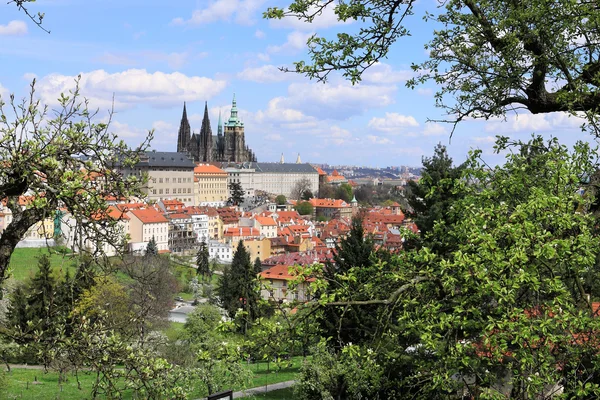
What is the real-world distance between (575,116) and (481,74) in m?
0.77

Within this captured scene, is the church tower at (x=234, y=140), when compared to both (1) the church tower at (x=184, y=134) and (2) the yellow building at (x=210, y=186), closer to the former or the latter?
(1) the church tower at (x=184, y=134)

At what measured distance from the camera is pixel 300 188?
13538cm

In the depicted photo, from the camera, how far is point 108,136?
150 inches

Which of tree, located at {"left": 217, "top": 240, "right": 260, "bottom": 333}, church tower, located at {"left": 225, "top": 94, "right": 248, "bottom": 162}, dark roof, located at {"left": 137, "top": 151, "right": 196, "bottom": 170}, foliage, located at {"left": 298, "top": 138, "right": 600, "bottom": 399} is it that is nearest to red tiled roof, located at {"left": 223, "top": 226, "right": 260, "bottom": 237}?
dark roof, located at {"left": 137, "top": 151, "right": 196, "bottom": 170}

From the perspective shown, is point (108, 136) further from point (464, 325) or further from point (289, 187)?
point (289, 187)

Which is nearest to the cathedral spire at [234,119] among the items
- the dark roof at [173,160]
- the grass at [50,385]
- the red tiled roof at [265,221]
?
the dark roof at [173,160]

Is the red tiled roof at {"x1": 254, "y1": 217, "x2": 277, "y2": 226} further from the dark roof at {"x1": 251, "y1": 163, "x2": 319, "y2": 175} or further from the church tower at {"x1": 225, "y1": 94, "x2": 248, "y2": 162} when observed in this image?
the church tower at {"x1": 225, "y1": 94, "x2": 248, "y2": 162}

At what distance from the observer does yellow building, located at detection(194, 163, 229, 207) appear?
114 m

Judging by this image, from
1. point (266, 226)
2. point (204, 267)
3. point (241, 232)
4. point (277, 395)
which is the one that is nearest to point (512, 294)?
point (277, 395)

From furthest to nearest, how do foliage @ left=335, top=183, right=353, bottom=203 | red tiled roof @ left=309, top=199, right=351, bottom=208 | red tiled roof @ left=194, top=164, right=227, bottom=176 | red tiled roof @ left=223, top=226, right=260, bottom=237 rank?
foliage @ left=335, top=183, right=353, bottom=203, red tiled roof @ left=194, top=164, right=227, bottom=176, red tiled roof @ left=309, top=199, right=351, bottom=208, red tiled roof @ left=223, top=226, right=260, bottom=237

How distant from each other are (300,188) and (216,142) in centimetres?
2199

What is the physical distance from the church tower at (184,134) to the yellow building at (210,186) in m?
21.5

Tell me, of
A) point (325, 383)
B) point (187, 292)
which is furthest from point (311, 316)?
point (187, 292)

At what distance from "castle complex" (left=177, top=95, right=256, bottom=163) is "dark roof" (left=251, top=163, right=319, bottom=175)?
680cm
